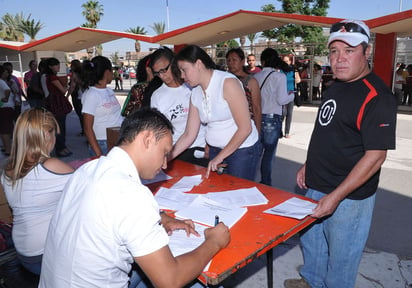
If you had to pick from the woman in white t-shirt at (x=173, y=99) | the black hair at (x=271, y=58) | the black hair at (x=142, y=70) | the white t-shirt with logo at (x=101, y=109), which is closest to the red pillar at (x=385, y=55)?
the black hair at (x=271, y=58)

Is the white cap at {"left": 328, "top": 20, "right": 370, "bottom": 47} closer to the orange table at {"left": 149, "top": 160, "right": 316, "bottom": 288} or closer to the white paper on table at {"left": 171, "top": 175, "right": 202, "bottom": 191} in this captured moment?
the orange table at {"left": 149, "top": 160, "right": 316, "bottom": 288}

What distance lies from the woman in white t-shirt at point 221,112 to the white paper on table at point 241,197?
0.33 meters

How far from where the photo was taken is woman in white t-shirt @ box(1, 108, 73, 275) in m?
1.74

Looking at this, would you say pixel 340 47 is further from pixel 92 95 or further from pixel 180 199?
pixel 92 95

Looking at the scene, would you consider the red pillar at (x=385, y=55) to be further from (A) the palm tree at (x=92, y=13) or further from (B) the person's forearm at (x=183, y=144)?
(A) the palm tree at (x=92, y=13)

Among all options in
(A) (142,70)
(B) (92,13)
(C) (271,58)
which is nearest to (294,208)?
(A) (142,70)

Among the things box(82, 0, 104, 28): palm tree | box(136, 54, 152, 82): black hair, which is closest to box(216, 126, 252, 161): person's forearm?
box(136, 54, 152, 82): black hair

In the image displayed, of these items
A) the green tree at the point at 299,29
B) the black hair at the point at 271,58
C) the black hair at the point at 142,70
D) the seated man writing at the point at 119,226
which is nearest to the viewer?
the seated man writing at the point at 119,226

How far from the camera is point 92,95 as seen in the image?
3.12 meters

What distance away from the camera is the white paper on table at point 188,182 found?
6.72 feet

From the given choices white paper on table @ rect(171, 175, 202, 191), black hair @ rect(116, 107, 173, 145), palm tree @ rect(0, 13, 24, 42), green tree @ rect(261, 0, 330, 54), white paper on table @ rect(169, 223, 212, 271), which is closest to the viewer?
black hair @ rect(116, 107, 173, 145)

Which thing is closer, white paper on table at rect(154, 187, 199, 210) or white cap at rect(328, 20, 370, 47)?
white cap at rect(328, 20, 370, 47)

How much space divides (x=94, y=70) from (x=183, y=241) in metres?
2.33

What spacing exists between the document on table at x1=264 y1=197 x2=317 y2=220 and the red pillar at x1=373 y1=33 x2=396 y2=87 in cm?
944
